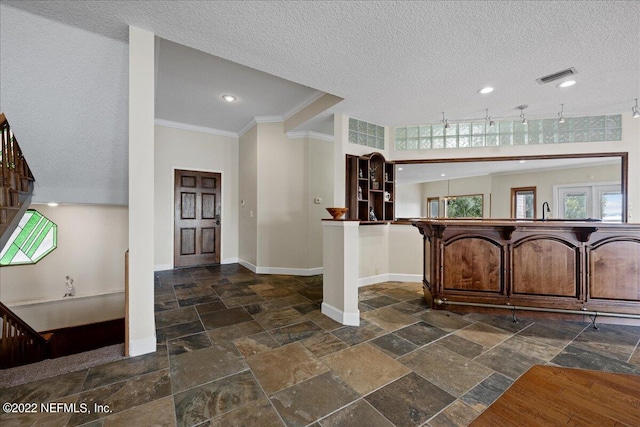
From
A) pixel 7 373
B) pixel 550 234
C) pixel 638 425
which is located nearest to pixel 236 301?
pixel 7 373

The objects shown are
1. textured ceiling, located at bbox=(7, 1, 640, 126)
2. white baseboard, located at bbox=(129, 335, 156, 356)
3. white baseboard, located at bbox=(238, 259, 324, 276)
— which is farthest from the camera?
white baseboard, located at bbox=(238, 259, 324, 276)

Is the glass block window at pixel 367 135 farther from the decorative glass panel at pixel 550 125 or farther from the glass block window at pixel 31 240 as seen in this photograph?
the glass block window at pixel 31 240

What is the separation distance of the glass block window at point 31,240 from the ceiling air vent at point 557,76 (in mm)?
6284

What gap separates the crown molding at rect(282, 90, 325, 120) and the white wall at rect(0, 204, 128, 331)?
9.88ft

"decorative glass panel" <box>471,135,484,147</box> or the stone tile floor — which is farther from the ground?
"decorative glass panel" <box>471,135,484,147</box>

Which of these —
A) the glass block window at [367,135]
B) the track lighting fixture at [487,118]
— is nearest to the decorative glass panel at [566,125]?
the track lighting fixture at [487,118]

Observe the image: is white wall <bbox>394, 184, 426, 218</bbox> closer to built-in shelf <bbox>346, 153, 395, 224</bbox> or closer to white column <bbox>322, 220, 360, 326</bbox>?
built-in shelf <bbox>346, 153, 395, 224</bbox>

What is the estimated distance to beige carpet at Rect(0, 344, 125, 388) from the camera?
168 cm

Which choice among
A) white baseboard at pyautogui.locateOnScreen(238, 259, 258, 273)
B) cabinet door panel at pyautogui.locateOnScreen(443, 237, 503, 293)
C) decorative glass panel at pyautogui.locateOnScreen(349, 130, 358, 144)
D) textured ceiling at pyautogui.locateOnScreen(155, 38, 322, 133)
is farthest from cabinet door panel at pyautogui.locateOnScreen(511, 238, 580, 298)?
white baseboard at pyautogui.locateOnScreen(238, 259, 258, 273)

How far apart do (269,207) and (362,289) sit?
86.2 inches

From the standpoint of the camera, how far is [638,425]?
65 centimetres

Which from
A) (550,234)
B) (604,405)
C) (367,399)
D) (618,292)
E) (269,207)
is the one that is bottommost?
(367,399)

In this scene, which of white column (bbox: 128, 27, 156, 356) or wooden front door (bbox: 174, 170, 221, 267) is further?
wooden front door (bbox: 174, 170, 221, 267)

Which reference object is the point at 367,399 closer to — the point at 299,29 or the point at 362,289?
the point at 362,289
